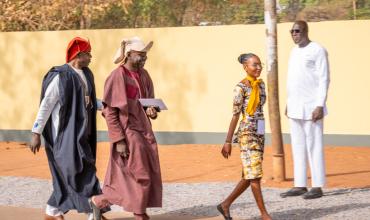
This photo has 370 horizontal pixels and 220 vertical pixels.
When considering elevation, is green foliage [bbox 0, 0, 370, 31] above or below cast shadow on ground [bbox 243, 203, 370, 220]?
above

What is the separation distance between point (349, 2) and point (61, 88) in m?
11.8

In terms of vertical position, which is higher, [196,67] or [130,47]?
[130,47]

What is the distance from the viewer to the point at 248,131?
894cm

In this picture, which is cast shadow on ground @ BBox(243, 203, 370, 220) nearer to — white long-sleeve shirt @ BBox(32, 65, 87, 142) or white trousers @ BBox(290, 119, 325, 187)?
white trousers @ BBox(290, 119, 325, 187)

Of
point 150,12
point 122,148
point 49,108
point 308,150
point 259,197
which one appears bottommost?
point 259,197

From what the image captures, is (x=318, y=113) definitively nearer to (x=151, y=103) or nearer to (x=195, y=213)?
(x=195, y=213)

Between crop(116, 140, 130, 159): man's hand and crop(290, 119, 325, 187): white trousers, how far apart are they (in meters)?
2.49

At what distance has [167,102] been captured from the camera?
16688mm

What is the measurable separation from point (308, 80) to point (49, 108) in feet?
9.53

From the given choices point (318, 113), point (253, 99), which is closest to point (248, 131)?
point (253, 99)

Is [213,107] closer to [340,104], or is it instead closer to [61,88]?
[340,104]

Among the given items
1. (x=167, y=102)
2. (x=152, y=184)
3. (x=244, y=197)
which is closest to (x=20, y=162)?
(x=167, y=102)

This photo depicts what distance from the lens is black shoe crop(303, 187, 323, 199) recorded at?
33.3ft

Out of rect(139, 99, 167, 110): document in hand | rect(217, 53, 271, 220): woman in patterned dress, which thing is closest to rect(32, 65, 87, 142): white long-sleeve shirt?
rect(139, 99, 167, 110): document in hand
